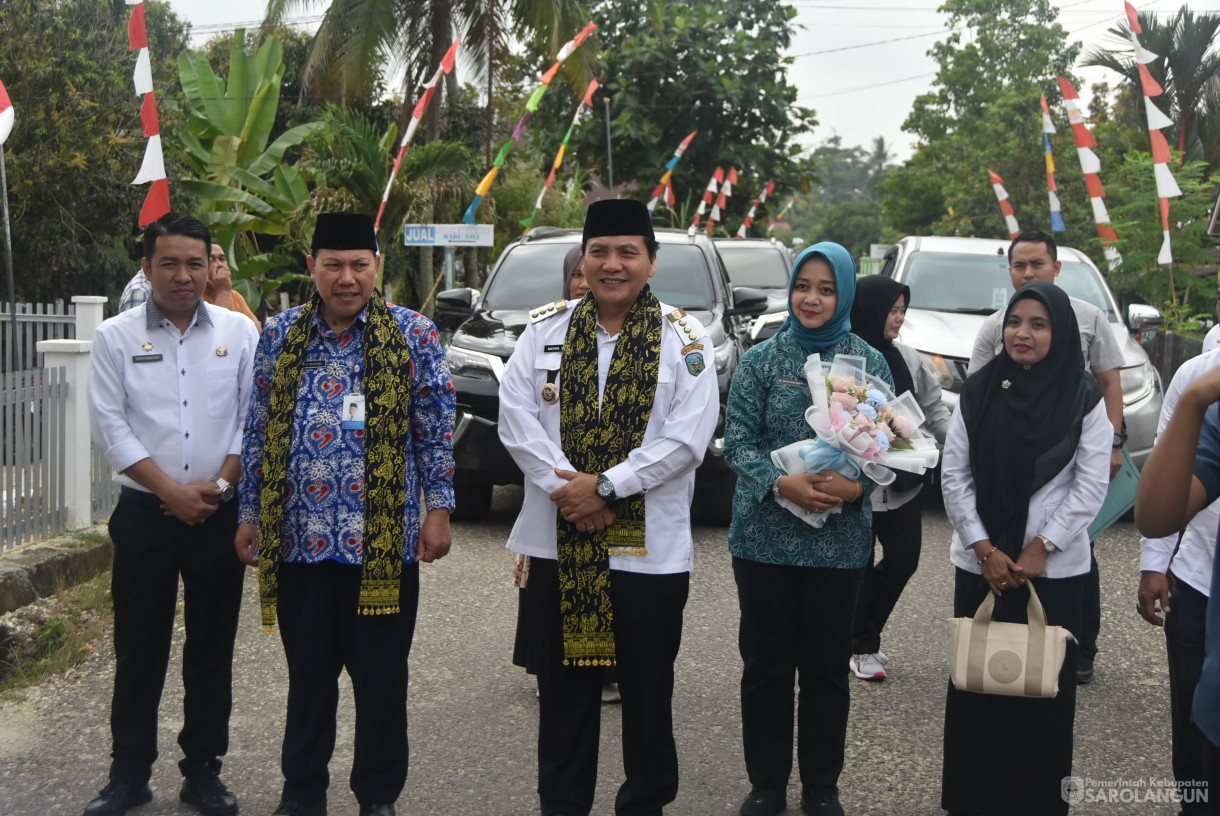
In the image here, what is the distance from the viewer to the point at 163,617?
4363mm

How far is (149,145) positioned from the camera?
26.2 feet

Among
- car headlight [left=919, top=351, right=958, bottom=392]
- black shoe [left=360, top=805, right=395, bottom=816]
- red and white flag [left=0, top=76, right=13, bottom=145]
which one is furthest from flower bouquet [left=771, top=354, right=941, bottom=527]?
red and white flag [left=0, top=76, right=13, bottom=145]

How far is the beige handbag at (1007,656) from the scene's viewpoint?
12.8 ft

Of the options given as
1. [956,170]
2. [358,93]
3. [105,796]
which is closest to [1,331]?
[105,796]

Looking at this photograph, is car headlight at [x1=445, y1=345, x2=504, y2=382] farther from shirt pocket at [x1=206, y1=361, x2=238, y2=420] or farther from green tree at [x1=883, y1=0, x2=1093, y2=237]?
green tree at [x1=883, y1=0, x2=1093, y2=237]

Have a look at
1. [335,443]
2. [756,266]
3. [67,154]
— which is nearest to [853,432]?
[335,443]

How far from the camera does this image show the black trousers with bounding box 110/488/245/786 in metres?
4.29

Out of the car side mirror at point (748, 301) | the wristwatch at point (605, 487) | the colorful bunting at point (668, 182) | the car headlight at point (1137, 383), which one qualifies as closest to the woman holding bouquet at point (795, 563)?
the wristwatch at point (605, 487)

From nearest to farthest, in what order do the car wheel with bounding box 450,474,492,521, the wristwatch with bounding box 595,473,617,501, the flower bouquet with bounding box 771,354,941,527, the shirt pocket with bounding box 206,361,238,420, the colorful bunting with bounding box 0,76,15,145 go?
1. the wristwatch with bounding box 595,473,617,501
2. the flower bouquet with bounding box 771,354,941,527
3. the shirt pocket with bounding box 206,361,238,420
4. the colorful bunting with bounding box 0,76,15,145
5. the car wheel with bounding box 450,474,492,521

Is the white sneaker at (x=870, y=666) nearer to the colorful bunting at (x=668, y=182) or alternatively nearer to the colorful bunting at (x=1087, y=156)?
the colorful bunting at (x=1087, y=156)

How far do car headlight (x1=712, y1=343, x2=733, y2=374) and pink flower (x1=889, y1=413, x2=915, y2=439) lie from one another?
4.24 m

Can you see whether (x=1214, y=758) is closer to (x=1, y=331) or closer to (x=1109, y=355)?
(x=1109, y=355)

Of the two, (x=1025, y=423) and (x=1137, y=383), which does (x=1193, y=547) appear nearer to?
(x=1025, y=423)

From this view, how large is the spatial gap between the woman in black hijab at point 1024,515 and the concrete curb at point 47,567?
4.87 metres
